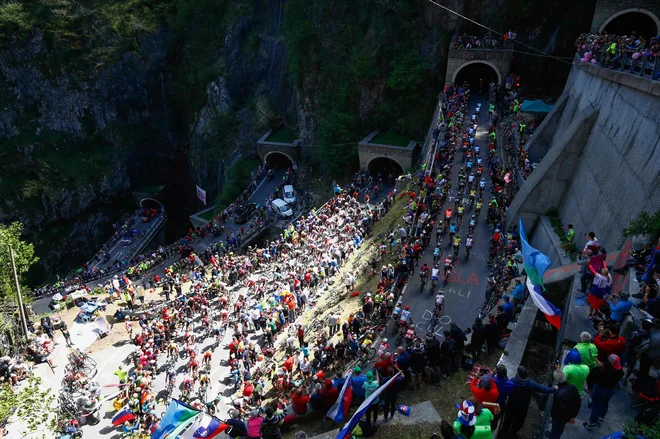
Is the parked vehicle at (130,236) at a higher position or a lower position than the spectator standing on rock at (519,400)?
lower

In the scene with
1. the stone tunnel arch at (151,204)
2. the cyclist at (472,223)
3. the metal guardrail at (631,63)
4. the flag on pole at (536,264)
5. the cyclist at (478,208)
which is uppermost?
the metal guardrail at (631,63)

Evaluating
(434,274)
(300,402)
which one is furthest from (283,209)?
(300,402)

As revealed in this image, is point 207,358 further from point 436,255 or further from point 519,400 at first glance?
point 519,400

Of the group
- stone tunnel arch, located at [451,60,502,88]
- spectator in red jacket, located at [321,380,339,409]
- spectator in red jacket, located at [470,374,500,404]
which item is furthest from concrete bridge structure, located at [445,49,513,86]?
spectator in red jacket, located at [470,374,500,404]

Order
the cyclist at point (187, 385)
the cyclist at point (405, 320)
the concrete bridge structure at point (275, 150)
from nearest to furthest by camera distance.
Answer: the cyclist at point (405, 320)
the cyclist at point (187, 385)
the concrete bridge structure at point (275, 150)

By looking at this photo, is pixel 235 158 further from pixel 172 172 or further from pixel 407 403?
pixel 407 403

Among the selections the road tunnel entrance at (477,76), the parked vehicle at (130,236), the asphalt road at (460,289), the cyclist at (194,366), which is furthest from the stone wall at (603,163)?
the parked vehicle at (130,236)

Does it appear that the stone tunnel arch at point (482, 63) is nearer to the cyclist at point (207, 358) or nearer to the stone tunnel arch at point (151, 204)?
the cyclist at point (207, 358)
